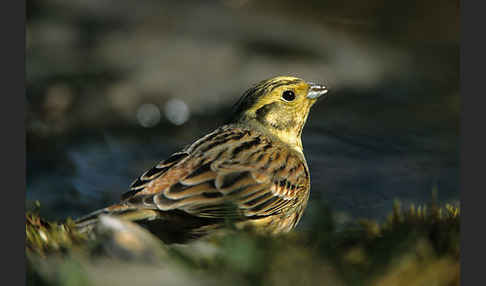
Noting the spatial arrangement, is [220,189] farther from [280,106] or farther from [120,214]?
[280,106]

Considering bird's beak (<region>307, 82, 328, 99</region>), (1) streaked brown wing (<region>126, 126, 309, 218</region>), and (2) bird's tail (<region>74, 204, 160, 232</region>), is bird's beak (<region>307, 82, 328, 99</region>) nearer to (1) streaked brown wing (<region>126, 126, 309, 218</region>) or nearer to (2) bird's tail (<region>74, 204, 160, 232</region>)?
(1) streaked brown wing (<region>126, 126, 309, 218</region>)

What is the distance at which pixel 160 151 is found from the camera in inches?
104

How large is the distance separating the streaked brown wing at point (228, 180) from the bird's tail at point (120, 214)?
23 millimetres

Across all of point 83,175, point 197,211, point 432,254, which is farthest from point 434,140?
point 83,175

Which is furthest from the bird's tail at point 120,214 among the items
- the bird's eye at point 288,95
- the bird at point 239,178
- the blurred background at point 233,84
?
the bird's eye at point 288,95

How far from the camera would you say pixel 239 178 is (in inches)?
95.3

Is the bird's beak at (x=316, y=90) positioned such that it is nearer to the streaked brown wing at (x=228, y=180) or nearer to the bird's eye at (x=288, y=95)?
the bird's eye at (x=288, y=95)

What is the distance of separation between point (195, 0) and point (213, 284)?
1031 millimetres

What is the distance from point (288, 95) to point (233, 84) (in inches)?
10.5

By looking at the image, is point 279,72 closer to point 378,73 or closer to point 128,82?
point 378,73

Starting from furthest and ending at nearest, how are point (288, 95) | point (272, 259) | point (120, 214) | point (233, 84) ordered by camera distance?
point (288, 95)
point (233, 84)
point (120, 214)
point (272, 259)

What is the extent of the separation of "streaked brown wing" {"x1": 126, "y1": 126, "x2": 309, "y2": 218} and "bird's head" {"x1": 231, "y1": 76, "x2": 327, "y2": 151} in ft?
0.36

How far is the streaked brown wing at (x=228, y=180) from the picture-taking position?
7.57 ft

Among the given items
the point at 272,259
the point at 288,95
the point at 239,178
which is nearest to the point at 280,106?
the point at 288,95
